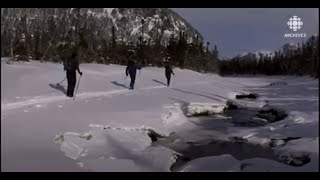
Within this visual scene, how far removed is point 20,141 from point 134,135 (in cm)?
180

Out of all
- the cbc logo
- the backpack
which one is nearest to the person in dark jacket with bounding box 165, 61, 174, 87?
the backpack

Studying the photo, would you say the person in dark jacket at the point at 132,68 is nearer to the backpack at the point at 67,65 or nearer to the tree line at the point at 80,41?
the tree line at the point at 80,41

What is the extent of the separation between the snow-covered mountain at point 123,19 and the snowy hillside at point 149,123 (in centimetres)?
54

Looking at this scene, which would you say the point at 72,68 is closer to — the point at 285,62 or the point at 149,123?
the point at 149,123

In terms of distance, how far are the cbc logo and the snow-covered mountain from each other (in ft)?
3.52

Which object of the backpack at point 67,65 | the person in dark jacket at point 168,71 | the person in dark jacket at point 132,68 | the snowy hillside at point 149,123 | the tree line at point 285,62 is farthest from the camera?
the person in dark jacket at point 168,71

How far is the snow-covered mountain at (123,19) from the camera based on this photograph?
5.06 metres

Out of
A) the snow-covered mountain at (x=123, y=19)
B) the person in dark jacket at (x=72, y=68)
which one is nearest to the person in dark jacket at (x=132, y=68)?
the snow-covered mountain at (x=123, y=19)

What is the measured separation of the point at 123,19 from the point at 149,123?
1.76 meters

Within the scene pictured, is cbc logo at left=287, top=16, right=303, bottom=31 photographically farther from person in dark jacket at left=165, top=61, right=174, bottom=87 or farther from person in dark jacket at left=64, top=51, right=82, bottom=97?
person in dark jacket at left=64, top=51, right=82, bottom=97

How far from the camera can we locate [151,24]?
240 inches

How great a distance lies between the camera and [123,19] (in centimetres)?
552

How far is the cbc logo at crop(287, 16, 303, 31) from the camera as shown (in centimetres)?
488
